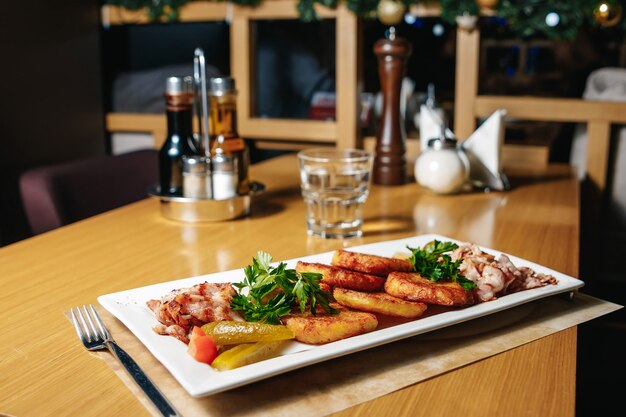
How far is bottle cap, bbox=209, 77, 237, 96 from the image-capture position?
1.33 metres

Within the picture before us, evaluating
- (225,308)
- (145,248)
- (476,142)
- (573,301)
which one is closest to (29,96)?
(145,248)

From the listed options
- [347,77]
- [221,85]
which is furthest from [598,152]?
[221,85]

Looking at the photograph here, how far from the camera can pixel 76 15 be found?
93.5 inches

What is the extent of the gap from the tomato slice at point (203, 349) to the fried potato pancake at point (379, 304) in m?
0.17

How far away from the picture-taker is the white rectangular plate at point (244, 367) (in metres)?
0.60

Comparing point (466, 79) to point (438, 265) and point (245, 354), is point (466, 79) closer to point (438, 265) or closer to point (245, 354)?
point (438, 265)

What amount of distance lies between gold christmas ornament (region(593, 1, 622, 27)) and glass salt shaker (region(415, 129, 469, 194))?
0.63m

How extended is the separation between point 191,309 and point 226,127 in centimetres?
71

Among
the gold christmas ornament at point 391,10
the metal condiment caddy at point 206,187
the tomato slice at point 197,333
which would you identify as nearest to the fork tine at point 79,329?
the tomato slice at point 197,333

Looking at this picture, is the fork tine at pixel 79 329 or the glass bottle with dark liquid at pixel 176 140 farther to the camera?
the glass bottle with dark liquid at pixel 176 140

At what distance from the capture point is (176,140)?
1332 mm

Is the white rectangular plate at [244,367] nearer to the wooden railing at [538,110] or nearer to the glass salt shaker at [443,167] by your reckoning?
the glass salt shaker at [443,167]

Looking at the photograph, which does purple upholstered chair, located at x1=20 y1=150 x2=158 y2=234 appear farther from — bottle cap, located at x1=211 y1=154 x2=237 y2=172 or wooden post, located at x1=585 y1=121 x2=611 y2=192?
wooden post, located at x1=585 y1=121 x2=611 y2=192

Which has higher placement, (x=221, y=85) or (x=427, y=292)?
(x=221, y=85)
